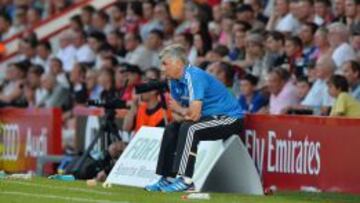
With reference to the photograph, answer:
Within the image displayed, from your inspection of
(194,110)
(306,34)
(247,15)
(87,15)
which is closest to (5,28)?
(87,15)

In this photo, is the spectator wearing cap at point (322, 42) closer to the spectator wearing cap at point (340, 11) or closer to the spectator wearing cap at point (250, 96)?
the spectator wearing cap at point (340, 11)

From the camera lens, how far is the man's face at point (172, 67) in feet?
49.4

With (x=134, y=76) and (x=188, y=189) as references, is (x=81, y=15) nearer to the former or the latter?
(x=134, y=76)

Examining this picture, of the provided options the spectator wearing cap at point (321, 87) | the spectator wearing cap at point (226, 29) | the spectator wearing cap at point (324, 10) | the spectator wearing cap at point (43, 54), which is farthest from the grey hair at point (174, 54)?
the spectator wearing cap at point (43, 54)

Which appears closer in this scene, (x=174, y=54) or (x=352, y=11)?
(x=174, y=54)

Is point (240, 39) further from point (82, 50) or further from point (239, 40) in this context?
point (82, 50)

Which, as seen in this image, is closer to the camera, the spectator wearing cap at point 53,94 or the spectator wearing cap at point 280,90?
the spectator wearing cap at point 280,90

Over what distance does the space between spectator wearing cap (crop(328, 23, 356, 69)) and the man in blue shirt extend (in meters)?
3.70

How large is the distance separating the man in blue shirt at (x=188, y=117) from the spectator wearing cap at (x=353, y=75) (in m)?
2.70

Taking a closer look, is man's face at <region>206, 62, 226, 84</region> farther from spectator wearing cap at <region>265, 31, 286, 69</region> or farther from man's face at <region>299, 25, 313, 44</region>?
man's face at <region>299, 25, 313, 44</region>

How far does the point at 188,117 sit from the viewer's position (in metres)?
14.9

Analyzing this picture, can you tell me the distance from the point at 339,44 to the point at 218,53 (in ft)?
8.44

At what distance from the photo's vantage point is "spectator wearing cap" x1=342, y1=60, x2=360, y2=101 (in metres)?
17.7

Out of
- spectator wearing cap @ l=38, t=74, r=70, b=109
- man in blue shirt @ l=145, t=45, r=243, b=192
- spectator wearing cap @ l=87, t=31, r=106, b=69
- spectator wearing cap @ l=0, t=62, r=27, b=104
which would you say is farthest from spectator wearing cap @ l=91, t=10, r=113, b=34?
man in blue shirt @ l=145, t=45, r=243, b=192
